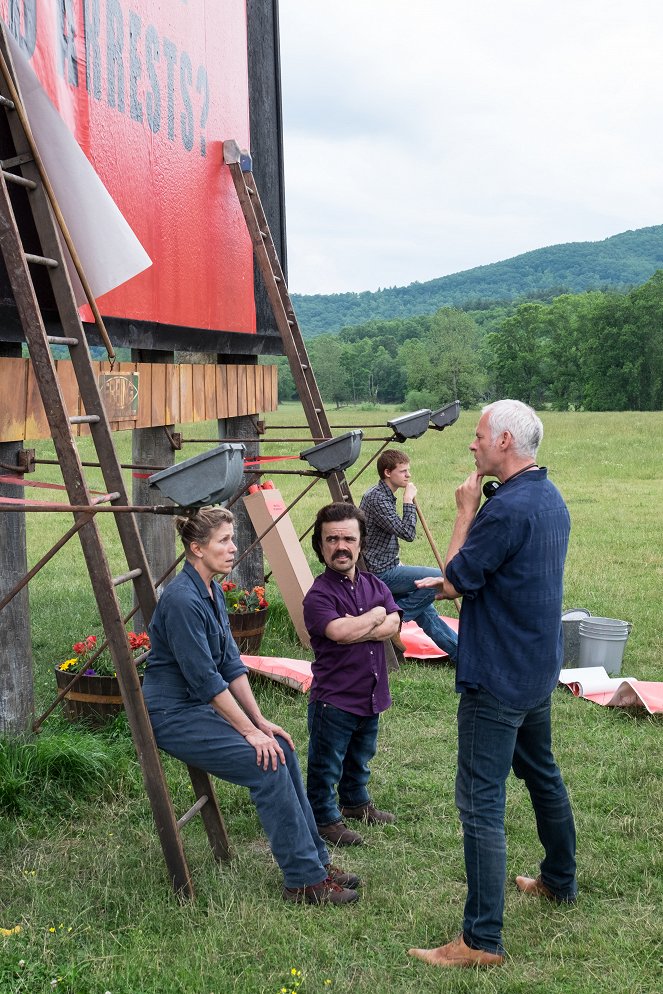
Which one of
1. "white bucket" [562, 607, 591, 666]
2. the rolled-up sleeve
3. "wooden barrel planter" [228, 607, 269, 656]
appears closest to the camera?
the rolled-up sleeve

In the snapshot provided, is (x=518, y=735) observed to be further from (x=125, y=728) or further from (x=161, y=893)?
(x=125, y=728)

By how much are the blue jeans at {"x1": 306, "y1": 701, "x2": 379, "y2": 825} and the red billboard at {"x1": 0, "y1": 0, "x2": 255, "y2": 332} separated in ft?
10.8

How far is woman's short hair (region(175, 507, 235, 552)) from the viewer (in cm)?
427

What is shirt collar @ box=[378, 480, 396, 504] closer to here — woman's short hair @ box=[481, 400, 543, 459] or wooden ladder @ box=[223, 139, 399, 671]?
wooden ladder @ box=[223, 139, 399, 671]

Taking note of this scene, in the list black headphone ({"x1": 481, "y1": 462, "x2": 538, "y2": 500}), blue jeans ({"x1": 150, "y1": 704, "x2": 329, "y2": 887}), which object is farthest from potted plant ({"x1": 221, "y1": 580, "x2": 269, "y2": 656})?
black headphone ({"x1": 481, "y1": 462, "x2": 538, "y2": 500})

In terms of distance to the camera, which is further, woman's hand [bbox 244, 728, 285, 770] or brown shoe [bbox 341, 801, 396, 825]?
brown shoe [bbox 341, 801, 396, 825]

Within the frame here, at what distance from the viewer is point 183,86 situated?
27.3ft

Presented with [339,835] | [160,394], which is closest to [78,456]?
[339,835]

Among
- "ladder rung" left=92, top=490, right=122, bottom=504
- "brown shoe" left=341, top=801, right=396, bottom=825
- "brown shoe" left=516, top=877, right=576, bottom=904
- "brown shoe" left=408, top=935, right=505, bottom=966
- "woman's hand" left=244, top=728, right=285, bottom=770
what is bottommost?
"brown shoe" left=341, top=801, right=396, bottom=825

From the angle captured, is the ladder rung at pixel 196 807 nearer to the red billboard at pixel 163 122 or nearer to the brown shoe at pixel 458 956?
the brown shoe at pixel 458 956

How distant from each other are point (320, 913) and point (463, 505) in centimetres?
178

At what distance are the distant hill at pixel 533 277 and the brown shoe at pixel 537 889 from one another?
153 metres

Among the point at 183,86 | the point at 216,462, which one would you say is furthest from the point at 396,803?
the point at 183,86

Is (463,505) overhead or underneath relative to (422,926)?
overhead
